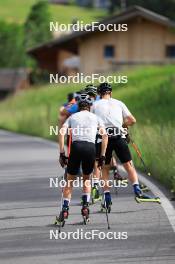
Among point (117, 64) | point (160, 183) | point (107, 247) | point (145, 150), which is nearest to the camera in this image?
point (107, 247)

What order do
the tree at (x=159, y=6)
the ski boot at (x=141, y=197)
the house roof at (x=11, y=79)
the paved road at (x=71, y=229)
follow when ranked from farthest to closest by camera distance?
the house roof at (x=11, y=79) < the tree at (x=159, y=6) < the ski boot at (x=141, y=197) < the paved road at (x=71, y=229)

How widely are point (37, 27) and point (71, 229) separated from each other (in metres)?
141

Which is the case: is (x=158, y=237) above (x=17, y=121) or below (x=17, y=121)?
below

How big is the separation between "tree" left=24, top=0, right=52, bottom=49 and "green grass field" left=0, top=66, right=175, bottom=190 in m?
68.0

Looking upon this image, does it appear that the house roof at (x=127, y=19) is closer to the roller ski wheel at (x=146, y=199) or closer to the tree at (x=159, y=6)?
the tree at (x=159, y=6)

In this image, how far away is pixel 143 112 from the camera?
126 ft

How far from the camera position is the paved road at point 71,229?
32.5 ft

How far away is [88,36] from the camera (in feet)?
200

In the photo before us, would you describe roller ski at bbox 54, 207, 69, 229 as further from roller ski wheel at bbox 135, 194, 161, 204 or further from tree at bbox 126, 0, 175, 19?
tree at bbox 126, 0, 175, 19

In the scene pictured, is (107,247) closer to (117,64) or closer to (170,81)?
(170,81)

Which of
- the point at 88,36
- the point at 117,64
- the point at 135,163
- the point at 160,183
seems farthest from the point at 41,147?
the point at 88,36

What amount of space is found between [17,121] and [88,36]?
68.6 feet

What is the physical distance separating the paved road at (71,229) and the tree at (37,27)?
110m

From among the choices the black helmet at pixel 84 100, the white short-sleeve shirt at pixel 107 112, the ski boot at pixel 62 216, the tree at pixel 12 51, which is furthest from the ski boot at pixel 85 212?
the tree at pixel 12 51
